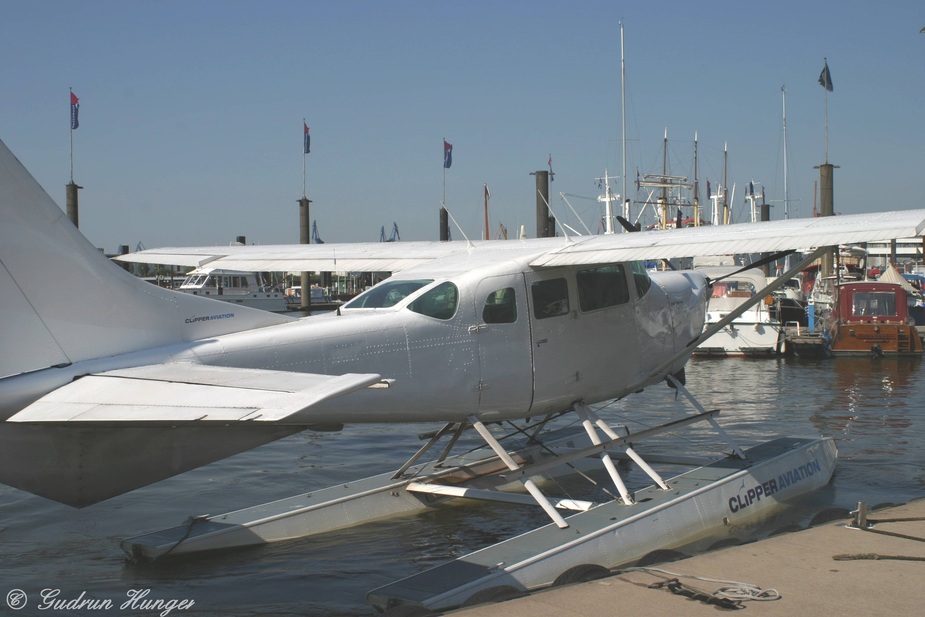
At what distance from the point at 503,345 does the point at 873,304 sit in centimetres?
2535

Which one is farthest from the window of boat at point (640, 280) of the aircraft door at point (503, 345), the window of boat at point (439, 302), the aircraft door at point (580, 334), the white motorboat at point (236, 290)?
the white motorboat at point (236, 290)

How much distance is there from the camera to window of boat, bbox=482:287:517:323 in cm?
861

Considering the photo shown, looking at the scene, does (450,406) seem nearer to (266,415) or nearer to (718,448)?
(266,415)

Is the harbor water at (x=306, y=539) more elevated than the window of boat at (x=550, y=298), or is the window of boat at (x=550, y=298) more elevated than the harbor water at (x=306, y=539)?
the window of boat at (x=550, y=298)

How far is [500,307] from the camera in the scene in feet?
28.5

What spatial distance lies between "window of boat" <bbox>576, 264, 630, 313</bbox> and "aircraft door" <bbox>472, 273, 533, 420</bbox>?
86 centimetres

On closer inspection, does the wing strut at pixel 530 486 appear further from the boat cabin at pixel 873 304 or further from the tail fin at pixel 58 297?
the boat cabin at pixel 873 304

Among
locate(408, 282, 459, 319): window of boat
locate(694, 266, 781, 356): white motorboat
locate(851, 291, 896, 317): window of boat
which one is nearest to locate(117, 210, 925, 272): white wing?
locate(408, 282, 459, 319): window of boat

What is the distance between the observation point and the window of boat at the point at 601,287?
9422 mm

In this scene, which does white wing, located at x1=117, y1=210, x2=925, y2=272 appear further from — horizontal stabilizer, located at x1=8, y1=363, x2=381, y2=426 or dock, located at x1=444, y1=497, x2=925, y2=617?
horizontal stabilizer, located at x1=8, y1=363, x2=381, y2=426

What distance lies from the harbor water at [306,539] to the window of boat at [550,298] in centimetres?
256

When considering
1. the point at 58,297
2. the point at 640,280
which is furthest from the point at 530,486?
the point at 58,297

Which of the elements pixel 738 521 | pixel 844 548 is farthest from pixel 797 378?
pixel 844 548

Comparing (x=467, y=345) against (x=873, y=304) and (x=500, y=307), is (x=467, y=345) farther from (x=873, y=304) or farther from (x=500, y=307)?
(x=873, y=304)
